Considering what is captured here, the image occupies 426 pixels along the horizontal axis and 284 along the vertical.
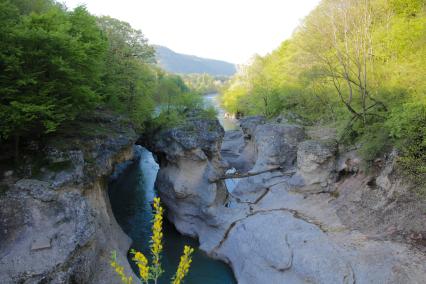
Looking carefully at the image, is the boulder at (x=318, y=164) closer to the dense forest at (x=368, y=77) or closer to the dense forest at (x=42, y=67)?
the dense forest at (x=368, y=77)

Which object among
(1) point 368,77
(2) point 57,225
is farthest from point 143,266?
(1) point 368,77

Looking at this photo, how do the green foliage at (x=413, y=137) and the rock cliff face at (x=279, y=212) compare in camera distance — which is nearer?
the rock cliff face at (x=279, y=212)

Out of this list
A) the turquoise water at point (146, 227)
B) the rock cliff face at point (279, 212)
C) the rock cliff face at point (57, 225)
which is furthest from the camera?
the turquoise water at point (146, 227)

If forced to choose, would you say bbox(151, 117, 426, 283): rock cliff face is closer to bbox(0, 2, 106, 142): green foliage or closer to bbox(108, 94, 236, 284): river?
bbox(108, 94, 236, 284): river

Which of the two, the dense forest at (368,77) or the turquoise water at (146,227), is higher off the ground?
the dense forest at (368,77)

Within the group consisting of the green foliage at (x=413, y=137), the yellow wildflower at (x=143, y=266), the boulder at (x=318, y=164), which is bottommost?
the boulder at (x=318, y=164)

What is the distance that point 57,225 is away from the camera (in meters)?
13.6

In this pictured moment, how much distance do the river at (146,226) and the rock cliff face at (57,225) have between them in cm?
380

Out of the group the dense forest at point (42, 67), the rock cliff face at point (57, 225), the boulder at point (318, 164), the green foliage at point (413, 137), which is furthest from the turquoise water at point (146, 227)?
the green foliage at point (413, 137)

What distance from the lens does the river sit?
712 inches

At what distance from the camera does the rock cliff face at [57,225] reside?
12.4m

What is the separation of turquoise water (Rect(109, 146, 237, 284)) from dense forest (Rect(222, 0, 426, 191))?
412 inches

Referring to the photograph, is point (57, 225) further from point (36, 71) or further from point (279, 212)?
point (279, 212)

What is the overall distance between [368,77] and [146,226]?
18.0 meters
